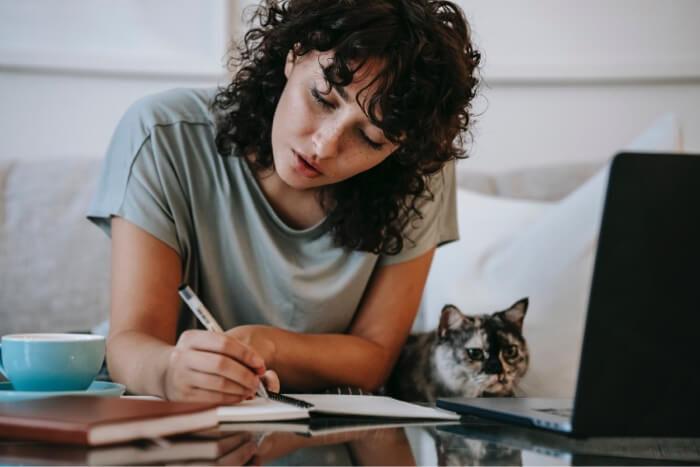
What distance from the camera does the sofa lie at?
1.53 meters

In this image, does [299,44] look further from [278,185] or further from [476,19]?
[476,19]

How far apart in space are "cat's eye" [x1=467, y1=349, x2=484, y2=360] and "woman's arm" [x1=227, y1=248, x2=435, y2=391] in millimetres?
154

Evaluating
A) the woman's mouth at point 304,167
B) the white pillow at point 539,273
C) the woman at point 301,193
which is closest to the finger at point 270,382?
the woman at point 301,193

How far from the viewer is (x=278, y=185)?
1331 mm

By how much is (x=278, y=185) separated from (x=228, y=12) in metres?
0.88

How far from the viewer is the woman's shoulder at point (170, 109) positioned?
1278 millimetres

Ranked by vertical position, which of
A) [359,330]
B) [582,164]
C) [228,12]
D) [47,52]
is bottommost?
[359,330]

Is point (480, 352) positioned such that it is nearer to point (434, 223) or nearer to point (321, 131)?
point (434, 223)

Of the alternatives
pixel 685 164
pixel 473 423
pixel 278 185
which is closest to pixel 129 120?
pixel 278 185

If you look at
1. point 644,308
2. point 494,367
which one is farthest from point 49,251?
point 644,308

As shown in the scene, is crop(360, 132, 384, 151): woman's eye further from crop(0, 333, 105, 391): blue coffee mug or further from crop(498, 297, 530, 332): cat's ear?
crop(0, 333, 105, 391): blue coffee mug

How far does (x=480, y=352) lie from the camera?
1276 millimetres

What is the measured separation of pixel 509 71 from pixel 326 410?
4.94 feet

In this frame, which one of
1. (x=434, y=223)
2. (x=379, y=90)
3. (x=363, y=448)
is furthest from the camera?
(x=434, y=223)
